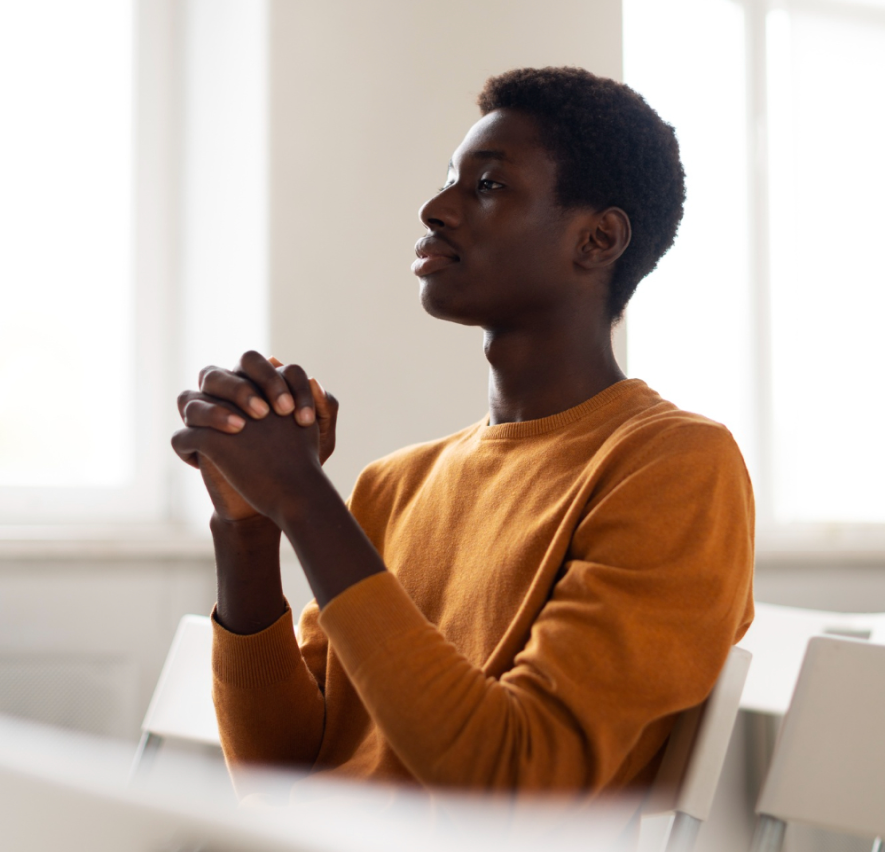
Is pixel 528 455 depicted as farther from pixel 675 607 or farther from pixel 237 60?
pixel 237 60

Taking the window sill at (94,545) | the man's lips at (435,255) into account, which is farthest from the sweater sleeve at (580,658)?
the window sill at (94,545)

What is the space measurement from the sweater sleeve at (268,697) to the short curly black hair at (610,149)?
1.64 feet

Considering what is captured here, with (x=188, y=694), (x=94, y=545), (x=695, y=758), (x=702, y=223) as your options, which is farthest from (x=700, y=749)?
(x=702, y=223)

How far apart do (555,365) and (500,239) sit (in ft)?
0.46

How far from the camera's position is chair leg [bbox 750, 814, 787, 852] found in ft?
2.96

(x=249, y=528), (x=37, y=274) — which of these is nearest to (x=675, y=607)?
(x=249, y=528)

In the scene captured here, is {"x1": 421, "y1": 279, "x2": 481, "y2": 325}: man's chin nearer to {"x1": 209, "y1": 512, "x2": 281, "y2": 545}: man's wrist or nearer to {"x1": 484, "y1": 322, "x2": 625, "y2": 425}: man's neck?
{"x1": 484, "y1": 322, "x2": 625, "y2": 425}: man's neck

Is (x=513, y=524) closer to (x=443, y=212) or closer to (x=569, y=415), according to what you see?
(x=569, y=415)

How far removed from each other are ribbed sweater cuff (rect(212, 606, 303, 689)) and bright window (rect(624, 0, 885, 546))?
174cm

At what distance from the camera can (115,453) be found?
2.10 meters

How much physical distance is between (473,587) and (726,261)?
6.62ft

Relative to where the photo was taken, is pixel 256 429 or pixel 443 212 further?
pixel 443 212

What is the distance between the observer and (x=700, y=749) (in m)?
0.80

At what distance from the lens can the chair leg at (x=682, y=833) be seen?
0.84 metres
